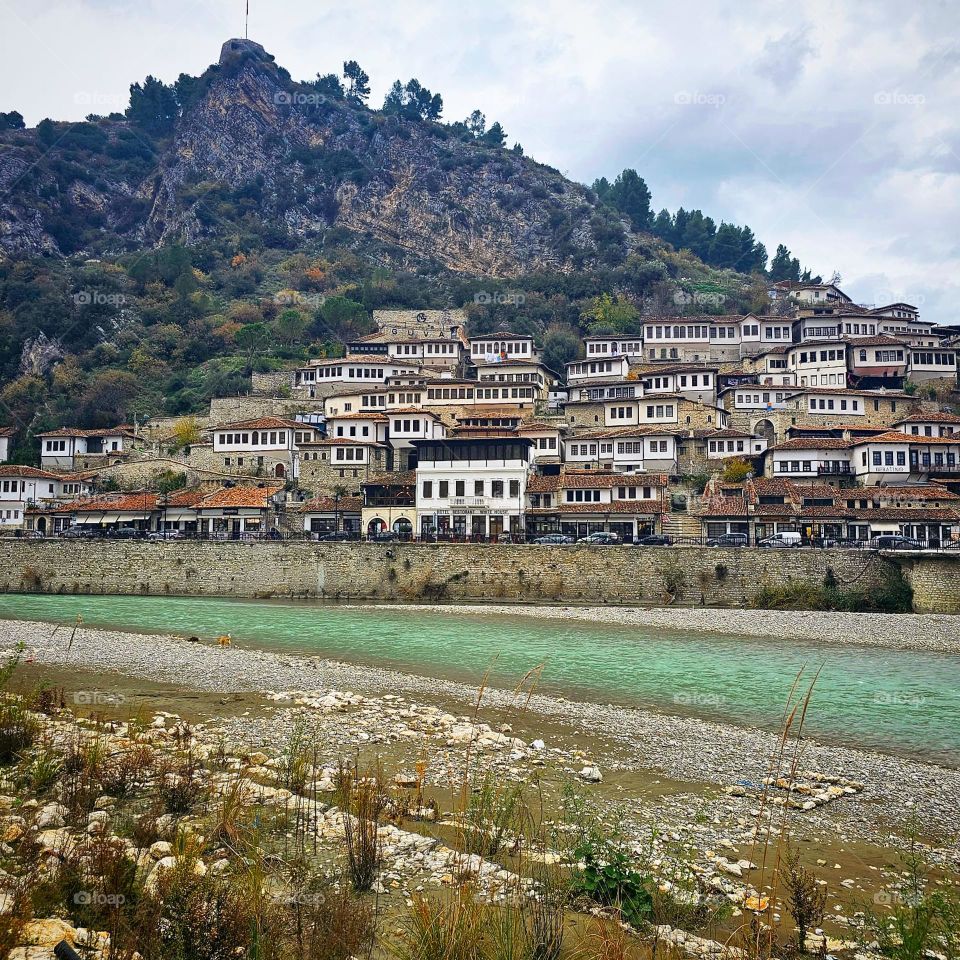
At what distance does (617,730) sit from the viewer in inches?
548

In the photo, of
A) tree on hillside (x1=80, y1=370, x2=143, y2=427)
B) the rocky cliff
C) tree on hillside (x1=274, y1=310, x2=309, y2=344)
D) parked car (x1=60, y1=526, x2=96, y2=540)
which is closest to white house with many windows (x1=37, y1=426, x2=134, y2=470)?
tree on hillside (x1=80, y1=370, x2=143, y2=427)

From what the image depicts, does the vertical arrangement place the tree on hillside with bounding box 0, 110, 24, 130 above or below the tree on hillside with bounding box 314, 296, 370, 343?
above

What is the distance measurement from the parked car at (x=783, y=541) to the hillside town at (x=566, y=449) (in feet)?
0.52

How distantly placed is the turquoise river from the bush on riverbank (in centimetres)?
575

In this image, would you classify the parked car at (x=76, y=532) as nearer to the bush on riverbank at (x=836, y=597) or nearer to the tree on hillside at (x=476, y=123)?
the bush on riverbank at (x=836, y=597)

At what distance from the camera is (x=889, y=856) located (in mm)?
8680

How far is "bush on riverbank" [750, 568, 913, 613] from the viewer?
3375 centimetres

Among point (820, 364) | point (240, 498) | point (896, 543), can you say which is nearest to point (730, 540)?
point (896, 543)

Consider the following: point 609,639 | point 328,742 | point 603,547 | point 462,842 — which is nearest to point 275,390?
point 603,547

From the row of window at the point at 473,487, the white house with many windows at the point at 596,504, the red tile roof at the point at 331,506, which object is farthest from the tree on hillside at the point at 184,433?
the white house with many windows at the point at 596,504

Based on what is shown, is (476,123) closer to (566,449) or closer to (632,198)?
(632,198)

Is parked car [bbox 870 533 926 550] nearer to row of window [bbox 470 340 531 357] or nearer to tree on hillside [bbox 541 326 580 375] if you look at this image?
row of window [bbox 470 340 531 357]

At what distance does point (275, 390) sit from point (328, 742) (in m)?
63.9

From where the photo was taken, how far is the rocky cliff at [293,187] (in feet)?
409
